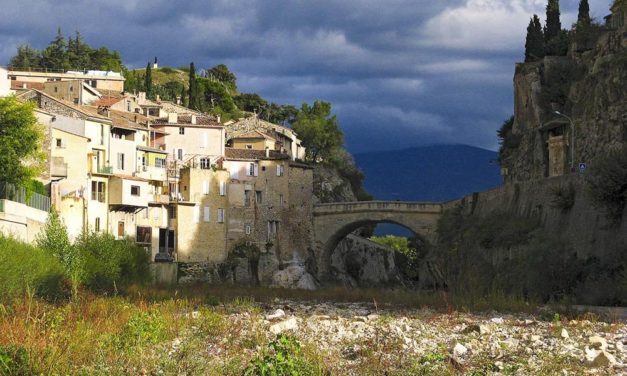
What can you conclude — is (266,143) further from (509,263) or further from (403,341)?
(403,341)

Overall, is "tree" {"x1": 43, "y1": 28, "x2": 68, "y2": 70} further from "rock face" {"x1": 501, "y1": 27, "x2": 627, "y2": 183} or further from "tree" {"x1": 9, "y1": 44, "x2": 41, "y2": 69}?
"rock face" {"x1": 501, "y1": 27, "x2": 627, "y2": 183}

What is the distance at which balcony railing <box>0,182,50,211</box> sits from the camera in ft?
181

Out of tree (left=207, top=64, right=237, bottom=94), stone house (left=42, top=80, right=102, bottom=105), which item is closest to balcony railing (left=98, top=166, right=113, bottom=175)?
stone house (left=42, top=80, right=102, bottom=105)

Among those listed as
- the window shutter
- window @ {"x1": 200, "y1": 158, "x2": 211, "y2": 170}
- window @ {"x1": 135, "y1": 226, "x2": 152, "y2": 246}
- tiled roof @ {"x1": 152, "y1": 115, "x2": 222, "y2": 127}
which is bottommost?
window @ {"x1": 135, "y1": 226, "x2": 152, "y2": 246}

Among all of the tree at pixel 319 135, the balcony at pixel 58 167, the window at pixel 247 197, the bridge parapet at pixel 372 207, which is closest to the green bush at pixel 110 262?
the balcony at pixel 58 167

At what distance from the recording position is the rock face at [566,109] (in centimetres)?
7288

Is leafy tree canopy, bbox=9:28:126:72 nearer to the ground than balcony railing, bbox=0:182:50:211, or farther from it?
farther from it

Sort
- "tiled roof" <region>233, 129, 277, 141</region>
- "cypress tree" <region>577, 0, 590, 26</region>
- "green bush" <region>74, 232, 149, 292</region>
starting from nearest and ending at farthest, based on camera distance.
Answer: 1. "green bush" <region>74, 232, 149, 292</region>
2. "cypress tree" <region>577, 0, 590, 26</region>
3. "tiled roof" <region>233, 129, 277, 141</region>

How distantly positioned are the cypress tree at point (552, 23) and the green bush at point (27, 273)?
2622 inches

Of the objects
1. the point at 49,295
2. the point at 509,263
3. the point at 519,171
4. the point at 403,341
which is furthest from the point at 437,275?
the point at 403,341

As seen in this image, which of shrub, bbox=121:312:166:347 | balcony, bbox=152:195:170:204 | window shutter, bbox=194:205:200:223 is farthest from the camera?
window shutter, bbox=194:205:200:223

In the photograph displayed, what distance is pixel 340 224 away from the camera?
327ft

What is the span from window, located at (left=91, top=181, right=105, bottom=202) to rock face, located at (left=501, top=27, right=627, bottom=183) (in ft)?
108

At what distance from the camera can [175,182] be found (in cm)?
9362
